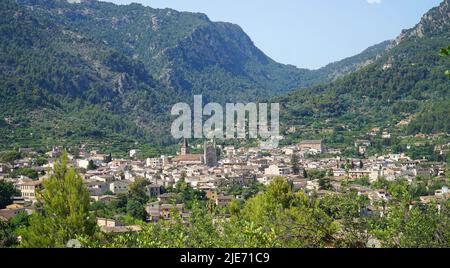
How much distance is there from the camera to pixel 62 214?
11.3m

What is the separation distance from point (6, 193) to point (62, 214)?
22.8m

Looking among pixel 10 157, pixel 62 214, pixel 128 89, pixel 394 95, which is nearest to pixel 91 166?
pixel 10 157

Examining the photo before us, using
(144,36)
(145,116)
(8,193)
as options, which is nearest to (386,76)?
(145,116)

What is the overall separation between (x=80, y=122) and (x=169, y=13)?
8874 cm

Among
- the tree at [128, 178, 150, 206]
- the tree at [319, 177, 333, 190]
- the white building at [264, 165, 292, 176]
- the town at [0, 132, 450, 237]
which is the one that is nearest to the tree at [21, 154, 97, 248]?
the town at [0, 132, 450, 237]

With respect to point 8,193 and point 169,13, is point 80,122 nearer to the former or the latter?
point 8,193

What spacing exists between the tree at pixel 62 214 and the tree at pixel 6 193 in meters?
21.4

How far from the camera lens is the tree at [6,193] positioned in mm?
31819

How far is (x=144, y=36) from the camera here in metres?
145

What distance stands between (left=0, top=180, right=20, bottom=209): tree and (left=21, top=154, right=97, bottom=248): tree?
70.2 feet

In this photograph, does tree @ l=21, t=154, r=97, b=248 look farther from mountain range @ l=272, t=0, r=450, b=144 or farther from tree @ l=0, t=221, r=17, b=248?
mountain range @ l=272, t=0, r=450, b=144

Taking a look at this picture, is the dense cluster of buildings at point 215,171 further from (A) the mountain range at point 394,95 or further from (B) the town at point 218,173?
(A) the mountain range at point 394,95

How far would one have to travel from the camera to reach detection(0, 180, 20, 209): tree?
104 feet

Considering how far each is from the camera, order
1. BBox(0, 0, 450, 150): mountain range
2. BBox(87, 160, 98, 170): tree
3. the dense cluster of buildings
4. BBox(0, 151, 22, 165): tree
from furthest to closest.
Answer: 1. BBox(0, 0, 450, 150): mountain range
2. BBox(87, 160, 98, 170): tree
3. BBox(0, 151, 22, 165): tree
4. the dense cluster of buildings
